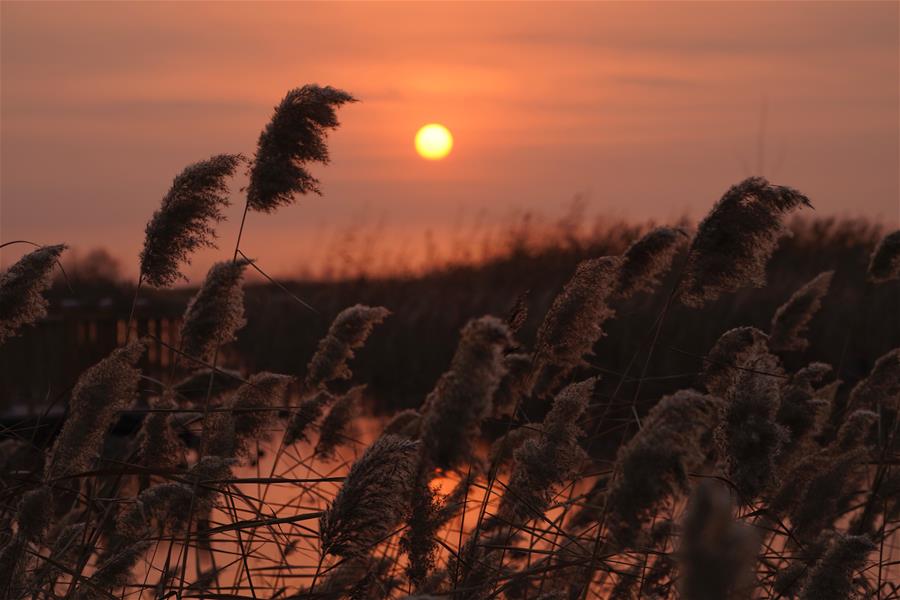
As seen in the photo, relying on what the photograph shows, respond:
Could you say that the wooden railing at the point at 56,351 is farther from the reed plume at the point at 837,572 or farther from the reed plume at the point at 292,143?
the reed plume at the point at 837,572

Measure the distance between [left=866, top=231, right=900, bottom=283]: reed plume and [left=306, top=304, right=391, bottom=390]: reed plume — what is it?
147 centimetres

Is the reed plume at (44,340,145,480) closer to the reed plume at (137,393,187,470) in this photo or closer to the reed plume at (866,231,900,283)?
the reed plume at (137,393,187,470)

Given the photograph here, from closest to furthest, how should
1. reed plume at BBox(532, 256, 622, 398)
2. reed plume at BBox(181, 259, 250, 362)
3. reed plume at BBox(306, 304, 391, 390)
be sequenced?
reed plume at BBox(532, 256, 622, 398) → reed plume at BBox(181, 259, 250, 362) → reed plume at BBox(306, 304, 391, 390)

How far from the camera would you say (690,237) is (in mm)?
2771

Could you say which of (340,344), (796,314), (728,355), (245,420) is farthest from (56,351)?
(728,355)

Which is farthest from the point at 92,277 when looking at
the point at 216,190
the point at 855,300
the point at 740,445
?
the point at 740,445

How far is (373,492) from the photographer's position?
1.96 meters

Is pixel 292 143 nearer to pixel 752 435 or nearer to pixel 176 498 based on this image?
pixel 176 498

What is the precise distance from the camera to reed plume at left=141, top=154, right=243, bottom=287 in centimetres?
273

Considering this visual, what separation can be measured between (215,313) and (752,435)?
1344 mm

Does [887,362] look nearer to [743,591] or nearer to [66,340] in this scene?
[743,591]

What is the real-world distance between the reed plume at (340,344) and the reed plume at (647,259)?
83cm

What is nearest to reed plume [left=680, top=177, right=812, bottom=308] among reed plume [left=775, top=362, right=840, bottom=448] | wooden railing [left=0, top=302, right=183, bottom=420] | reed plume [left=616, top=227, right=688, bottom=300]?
reed plume [left=616, top=227, right=688, bottom=300]

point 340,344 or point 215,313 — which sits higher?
point 215,313
